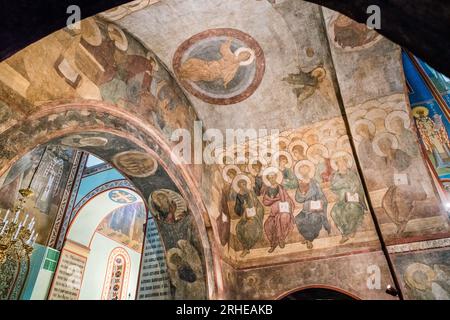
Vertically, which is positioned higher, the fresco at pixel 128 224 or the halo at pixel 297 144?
the fresco at pixel 128 224

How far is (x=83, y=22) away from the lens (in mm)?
5289

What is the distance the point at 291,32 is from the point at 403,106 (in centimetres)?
289

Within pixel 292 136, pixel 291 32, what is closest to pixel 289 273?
pixel 292 136

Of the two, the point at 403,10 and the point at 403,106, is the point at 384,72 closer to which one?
the point at 403,106

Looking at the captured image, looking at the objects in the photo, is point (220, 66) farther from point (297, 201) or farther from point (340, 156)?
point (297, 201)

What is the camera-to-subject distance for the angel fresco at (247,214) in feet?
28.3

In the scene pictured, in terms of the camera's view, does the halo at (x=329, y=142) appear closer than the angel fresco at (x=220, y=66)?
No

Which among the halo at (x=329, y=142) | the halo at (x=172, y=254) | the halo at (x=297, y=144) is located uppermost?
the halo at (x=297, y=144)

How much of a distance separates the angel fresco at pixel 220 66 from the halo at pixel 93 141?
2.55 metres

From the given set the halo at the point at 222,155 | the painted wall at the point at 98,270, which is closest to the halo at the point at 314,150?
the halo at the point at 222,155

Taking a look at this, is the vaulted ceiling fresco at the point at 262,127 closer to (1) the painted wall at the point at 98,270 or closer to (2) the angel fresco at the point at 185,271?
(2) the angel fresco at the point at 185,271

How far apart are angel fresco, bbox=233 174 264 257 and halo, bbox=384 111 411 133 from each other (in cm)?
365

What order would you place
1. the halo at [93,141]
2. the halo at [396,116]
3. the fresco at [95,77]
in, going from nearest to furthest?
the fresco at [95,77]
the halo at [93,141]
the halo at [396,116]

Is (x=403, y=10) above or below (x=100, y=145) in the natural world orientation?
below
